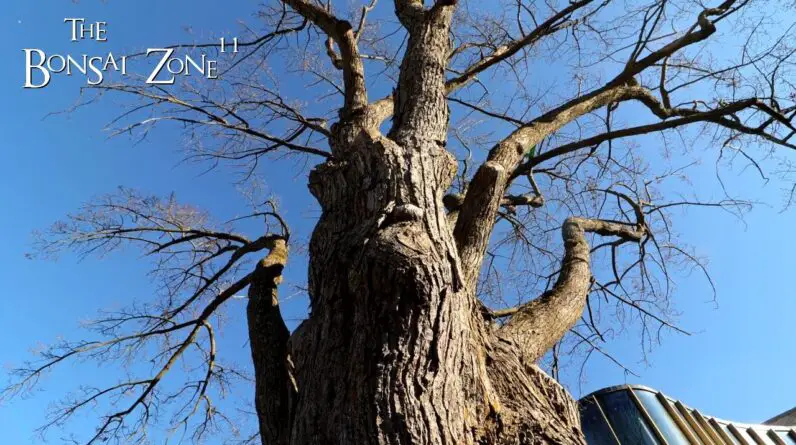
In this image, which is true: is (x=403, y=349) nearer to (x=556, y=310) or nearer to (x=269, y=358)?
(x=269, y=358)

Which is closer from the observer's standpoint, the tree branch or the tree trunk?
the tree trunk

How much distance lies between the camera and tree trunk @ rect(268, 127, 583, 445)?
1401mm

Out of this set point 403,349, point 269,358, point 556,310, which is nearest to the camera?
point 403,349

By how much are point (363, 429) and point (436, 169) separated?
1.25 metres

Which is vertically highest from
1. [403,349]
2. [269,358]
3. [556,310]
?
[269,358]

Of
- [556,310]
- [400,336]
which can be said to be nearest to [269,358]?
[400,336]

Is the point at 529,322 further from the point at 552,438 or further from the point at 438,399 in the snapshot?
the point at 438,399

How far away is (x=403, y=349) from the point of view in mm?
1463

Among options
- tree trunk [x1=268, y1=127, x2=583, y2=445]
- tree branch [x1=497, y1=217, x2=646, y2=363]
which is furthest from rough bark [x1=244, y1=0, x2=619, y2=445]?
tree branch [x1=497, y1=217, x2=646, y2=363]

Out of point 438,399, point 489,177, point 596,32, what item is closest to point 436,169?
point 489,177

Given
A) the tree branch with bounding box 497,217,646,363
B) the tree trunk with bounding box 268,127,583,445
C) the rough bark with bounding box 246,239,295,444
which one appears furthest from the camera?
the tree branch with bounding box 497,217,646,363

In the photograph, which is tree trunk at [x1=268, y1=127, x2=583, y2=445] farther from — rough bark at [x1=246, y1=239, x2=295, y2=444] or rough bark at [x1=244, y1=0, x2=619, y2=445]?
rough bark at [x1=246, y1=239, x2=295, y2=444]

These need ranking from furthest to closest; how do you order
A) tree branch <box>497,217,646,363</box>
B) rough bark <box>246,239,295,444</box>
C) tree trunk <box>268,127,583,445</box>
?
tree branch <box>497,217,646,363</box> < rough bark <box>246,239,295,444</box> < tree trunk <box>268,127,583,445</box>

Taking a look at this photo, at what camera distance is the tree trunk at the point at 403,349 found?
140 centimetres
